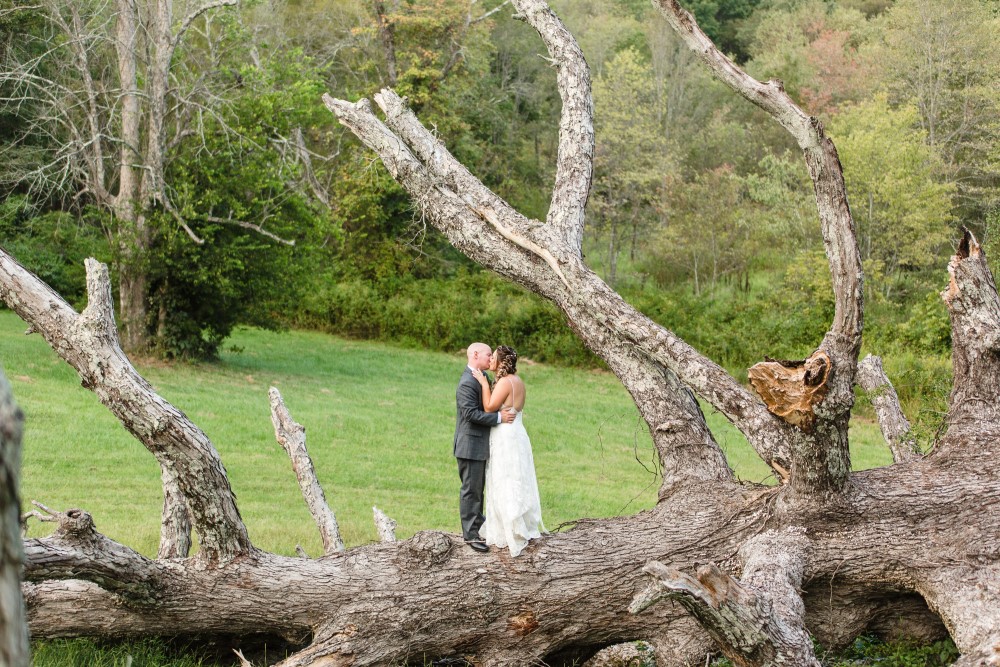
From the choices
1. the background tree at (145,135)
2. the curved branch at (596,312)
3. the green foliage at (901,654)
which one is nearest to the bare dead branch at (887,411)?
the green foliage at (901,654)

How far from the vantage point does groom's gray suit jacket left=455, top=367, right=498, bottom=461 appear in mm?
7500

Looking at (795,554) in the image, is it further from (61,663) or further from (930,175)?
(930,175)

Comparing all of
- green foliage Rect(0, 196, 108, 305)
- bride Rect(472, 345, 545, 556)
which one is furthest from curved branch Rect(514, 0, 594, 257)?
green foliage Rect(0, 196, 108, 305)

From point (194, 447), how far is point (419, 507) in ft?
27.1

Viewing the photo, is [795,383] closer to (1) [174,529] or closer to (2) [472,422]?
(2) [472,422]

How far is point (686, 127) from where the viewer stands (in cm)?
4691

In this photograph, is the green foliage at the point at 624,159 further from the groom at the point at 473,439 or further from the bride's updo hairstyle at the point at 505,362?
the groom at the point at 473,439

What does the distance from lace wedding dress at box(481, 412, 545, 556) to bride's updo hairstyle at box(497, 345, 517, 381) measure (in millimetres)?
315

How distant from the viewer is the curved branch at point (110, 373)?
6.34m

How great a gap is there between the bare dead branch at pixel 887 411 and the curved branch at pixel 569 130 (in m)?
2.99

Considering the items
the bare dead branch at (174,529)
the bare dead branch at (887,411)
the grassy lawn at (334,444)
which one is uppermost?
the bare dead branch at (887,411)

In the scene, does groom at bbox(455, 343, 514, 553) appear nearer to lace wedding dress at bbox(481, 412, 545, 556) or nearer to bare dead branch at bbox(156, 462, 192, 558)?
lace wedding dress at bbox(481, 412, 545, 556)

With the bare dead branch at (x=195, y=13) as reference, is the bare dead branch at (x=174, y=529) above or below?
below

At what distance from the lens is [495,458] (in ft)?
24.7
